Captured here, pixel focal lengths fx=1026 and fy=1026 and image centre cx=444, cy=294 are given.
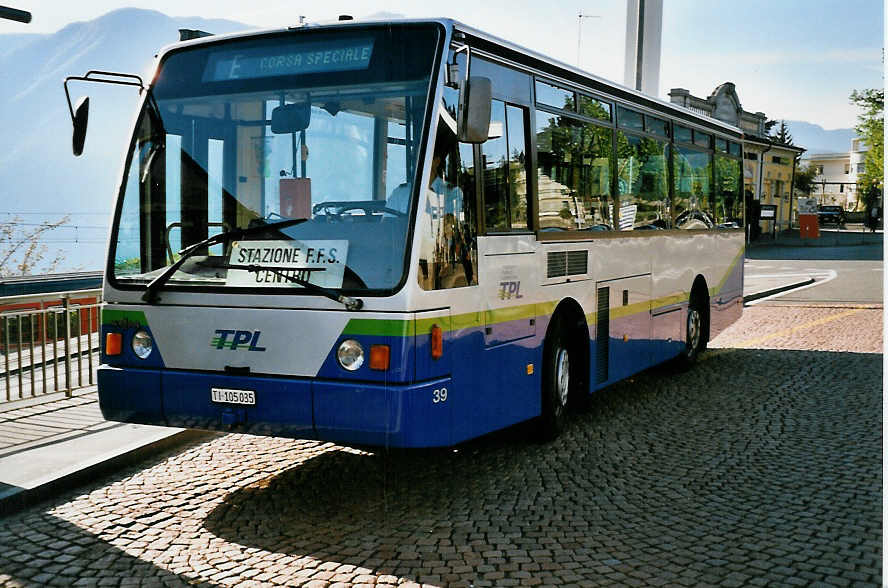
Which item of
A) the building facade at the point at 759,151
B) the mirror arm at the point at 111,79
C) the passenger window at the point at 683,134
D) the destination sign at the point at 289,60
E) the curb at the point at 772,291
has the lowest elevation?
the curb at the point at 772,291

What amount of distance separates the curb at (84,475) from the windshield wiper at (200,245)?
1315 millimetres

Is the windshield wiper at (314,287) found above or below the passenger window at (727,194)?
below

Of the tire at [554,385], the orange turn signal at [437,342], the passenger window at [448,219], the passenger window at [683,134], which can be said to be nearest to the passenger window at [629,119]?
the passenger window at [683,134]

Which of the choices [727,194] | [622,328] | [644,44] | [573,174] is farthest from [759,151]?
[573,174]

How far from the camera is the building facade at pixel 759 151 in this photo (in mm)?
60406

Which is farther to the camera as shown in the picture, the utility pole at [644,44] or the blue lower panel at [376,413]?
the utility pole at [644,44]

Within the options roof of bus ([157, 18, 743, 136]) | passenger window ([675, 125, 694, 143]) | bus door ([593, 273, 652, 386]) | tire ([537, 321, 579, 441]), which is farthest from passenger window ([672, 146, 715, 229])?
tire ([537, 321, 579, 441])

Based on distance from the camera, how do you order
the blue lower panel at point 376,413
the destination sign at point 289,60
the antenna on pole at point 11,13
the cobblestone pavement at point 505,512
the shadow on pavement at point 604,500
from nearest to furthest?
the cobblestone pavement at point 505,512, the shadow on pavement at point 604,500, the blue lower panel at point 376,413, the destination sign at point 289,60, the antenna on pole at point 11,13

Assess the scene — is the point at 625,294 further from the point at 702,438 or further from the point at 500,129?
the point at 500,129

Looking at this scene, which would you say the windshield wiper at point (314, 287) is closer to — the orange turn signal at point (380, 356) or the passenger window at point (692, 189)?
the orange turn signal at point (380, 356)

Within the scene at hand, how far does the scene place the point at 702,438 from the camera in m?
8.27

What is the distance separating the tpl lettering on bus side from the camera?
22.7 feet

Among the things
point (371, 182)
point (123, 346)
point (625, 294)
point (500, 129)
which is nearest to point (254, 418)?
point (123, 346)

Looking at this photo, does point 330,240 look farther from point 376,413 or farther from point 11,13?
point 11,13
